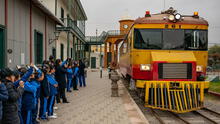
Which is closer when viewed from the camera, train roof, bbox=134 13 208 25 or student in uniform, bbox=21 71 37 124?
student in uniform, bbox=21 71 37 124

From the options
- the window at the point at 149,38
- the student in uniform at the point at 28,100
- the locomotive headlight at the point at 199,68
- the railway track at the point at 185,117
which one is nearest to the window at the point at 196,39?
the locomotive headlight at the point at 199,68

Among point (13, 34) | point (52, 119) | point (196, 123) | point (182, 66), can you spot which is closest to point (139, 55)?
point (182, 66)

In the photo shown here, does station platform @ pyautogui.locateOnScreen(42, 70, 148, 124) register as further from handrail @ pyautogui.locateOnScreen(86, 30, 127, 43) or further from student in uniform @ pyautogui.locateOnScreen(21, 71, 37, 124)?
handrail @ pyautogui.locateOnScreen(86, 30, 127, 43)

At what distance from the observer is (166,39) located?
29.1 feet

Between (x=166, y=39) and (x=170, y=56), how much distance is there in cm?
80

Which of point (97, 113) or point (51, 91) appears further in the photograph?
point (97, 113)

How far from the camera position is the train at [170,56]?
7875 mm

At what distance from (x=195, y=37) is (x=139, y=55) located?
2229 mm

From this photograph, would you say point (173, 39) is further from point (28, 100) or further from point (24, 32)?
point (28, 100)

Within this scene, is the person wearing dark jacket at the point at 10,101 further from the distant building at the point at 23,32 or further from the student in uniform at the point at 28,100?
the distant building at the point at 23,32

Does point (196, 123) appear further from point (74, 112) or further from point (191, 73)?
point (74, 112)

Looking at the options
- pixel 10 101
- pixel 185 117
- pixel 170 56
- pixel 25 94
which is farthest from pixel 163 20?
pixel 10 101

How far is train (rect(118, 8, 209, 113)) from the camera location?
7.88 meters

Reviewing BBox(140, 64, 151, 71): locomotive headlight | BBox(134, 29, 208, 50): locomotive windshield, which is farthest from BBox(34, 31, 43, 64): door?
BBox(140, 64, 151, 71): locomotive headlight
